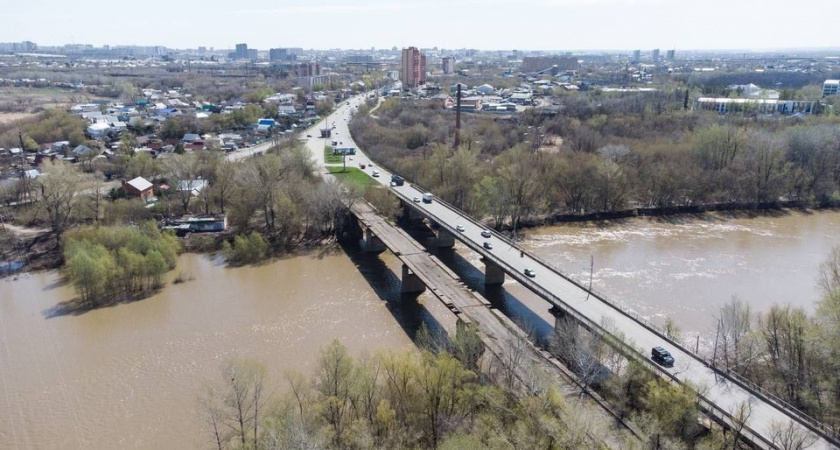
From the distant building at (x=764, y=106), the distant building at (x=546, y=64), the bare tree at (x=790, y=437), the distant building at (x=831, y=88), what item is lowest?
the bare tree at (x=790, y=437)

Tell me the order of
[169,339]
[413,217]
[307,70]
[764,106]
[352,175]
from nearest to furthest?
1. [169,339]
2. [413,217]
3. [352,175]
4. [764,106]
5. [307,70]

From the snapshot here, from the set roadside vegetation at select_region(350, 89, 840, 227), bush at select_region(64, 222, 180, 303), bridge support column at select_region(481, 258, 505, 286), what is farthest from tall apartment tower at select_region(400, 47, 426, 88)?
bridge support column at select_region(481, 258, 505, 286)

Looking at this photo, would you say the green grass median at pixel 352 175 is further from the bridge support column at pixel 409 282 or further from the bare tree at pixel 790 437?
the bare tree at pixel 790 437

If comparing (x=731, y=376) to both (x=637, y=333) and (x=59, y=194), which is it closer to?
(x=637, y=333)

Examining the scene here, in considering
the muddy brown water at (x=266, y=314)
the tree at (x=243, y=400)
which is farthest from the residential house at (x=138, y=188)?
the tree at (x=243, y=400)

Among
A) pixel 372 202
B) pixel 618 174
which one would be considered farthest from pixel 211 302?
pixel 618 174

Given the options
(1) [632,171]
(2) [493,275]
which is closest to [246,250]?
(2) [493,275]

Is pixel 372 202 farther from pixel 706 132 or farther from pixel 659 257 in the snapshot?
pixel 706 132
